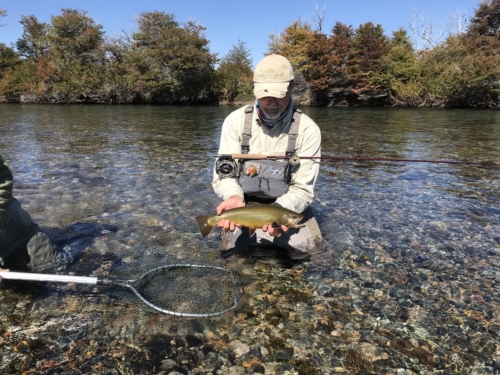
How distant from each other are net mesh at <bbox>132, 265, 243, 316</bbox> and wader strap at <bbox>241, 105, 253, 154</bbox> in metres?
1.61

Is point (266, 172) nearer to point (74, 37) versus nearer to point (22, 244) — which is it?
point (22, 244)

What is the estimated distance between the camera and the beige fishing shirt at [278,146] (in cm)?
471

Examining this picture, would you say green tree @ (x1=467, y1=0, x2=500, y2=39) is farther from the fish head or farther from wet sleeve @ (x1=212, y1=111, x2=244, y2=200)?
the fish head

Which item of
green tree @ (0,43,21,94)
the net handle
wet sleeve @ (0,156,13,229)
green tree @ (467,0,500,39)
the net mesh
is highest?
green tree @ (467,0,500,39)

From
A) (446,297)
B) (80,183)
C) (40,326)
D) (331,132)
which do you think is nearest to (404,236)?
(446,297)

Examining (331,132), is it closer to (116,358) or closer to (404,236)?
(404,236)

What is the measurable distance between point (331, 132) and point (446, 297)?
15791 millimetres

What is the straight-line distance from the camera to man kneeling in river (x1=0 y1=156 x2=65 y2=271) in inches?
152

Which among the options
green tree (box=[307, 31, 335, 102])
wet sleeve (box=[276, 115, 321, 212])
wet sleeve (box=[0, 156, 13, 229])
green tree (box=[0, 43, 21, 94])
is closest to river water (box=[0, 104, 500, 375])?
wet sleeve (box=[276, 115, 321, 212])

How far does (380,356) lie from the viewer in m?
3.20

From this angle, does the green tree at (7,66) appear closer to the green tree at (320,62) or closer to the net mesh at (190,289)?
the green tree at (320,62)

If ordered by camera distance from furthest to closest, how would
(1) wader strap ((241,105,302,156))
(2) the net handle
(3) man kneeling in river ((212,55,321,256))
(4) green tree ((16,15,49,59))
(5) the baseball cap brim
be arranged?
1. (4) green tree ((16,15,49,59))
2. (1) wader strap ((241,105,302,156))
3. (3) man kneeling in river ((212,55,321,256))
4. (5) the baseball cap brim
5. (2) the net handle

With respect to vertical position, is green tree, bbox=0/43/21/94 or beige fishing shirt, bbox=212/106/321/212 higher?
green tree, bbox=0/43/21/94

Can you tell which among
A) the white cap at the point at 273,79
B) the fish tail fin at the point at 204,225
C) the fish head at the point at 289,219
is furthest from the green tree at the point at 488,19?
the fish tail fin at the point at 204,225
